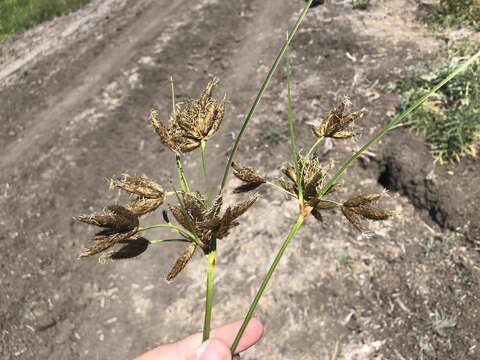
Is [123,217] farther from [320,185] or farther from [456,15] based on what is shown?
[456,15]

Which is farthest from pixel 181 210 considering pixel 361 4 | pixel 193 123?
pixel 361 4

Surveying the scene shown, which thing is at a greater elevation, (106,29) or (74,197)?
Result: (106,29)

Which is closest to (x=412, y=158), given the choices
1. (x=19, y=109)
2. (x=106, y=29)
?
(x=19, y=109)

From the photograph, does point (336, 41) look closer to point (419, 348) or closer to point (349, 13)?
point (349, 13)

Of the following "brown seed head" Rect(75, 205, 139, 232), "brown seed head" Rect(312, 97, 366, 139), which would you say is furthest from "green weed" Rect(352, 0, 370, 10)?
"brown seed head" Rect(75, 205, 139, 232)

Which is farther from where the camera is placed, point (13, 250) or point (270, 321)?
point (13, 250)

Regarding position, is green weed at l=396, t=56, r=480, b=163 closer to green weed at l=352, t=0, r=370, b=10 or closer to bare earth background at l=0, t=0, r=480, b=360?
bare earth background at l=0, t=0, r=480, b=360

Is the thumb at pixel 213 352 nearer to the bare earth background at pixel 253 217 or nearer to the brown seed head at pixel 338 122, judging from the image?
the brown seed head at pixel 338 122
